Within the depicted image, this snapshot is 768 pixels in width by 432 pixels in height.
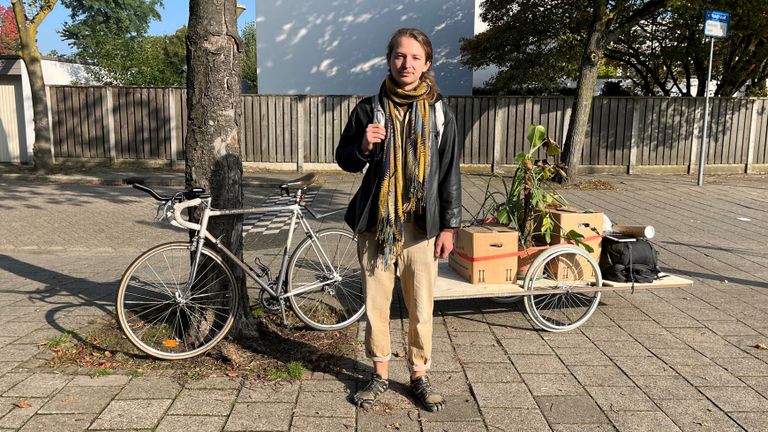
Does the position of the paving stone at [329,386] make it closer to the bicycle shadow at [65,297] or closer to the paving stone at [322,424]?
the paving stone at [322,424]

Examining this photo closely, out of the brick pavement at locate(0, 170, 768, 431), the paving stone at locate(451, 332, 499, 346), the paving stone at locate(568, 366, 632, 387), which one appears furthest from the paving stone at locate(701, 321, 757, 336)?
the paving stone at locate(451, 332, 499, 346)

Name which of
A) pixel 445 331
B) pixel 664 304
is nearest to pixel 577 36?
pixel 664 304

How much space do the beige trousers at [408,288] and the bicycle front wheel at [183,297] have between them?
41.3 inches

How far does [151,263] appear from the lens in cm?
383

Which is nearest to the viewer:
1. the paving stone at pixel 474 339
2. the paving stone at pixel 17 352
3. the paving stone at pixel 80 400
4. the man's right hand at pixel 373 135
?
the man's right hand at pixel 373 135

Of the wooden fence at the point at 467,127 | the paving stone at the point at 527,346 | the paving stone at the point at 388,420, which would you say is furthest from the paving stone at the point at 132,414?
the wooden fence at the point at 467,127

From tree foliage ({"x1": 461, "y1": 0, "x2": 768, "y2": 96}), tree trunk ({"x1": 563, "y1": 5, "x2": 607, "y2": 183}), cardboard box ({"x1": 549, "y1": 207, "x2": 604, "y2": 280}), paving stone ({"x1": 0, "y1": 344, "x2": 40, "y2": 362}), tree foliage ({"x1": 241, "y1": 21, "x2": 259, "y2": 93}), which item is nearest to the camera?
paving stone ({"x1": 0, "y1": 344, "x2": 40, "y2": 362})

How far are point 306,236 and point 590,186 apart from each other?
10.1m

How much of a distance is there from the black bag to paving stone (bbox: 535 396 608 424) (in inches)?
61.3

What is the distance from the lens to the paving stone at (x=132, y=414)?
3.11 m

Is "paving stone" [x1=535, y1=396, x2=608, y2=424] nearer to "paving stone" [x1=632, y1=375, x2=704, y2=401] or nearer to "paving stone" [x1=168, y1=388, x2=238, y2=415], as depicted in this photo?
"paving stone" [x1=632, y1=375, x2=704, y2=401]

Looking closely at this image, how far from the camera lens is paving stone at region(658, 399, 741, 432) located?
3.13 metres

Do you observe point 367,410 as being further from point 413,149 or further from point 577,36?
point 577,36

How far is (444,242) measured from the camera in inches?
133
